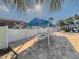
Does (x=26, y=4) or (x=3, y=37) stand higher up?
(x=26, y=4)

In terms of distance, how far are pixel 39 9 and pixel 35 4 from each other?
0.46 feet

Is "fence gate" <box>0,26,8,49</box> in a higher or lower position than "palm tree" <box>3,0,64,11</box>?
lower

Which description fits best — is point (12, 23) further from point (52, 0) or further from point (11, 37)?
point (52, 0)

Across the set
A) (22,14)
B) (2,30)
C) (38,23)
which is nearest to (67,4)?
(22,14)

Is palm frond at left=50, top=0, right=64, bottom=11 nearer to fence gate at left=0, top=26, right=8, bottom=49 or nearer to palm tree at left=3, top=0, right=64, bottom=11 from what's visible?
palm tree at left=3, top=0, right=64, bottom=11

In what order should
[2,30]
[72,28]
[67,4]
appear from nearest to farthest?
[67,4]
[2,30]
[72,28]

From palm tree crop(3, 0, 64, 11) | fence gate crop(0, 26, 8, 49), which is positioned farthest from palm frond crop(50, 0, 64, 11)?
fence gate crop(0, 26, 8, 49)

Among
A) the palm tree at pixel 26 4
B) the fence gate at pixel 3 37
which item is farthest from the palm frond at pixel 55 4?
the fence gate at pixel 3 37

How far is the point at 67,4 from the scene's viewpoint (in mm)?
2896

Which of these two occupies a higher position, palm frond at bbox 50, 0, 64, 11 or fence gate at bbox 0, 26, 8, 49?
palm frond at bbox 50, 0, 64, 11

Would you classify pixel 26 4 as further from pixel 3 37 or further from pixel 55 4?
pixel 3 37

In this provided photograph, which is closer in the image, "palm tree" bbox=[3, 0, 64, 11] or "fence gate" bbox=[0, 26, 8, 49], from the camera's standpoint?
"palm tree" bbox=[3, 0, 64, 11]

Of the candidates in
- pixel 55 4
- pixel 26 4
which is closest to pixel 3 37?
pixel 26 4

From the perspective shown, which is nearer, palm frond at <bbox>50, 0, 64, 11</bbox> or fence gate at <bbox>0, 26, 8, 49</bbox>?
palm frond at <bbox>50, 0, 64, 11</bbox>
